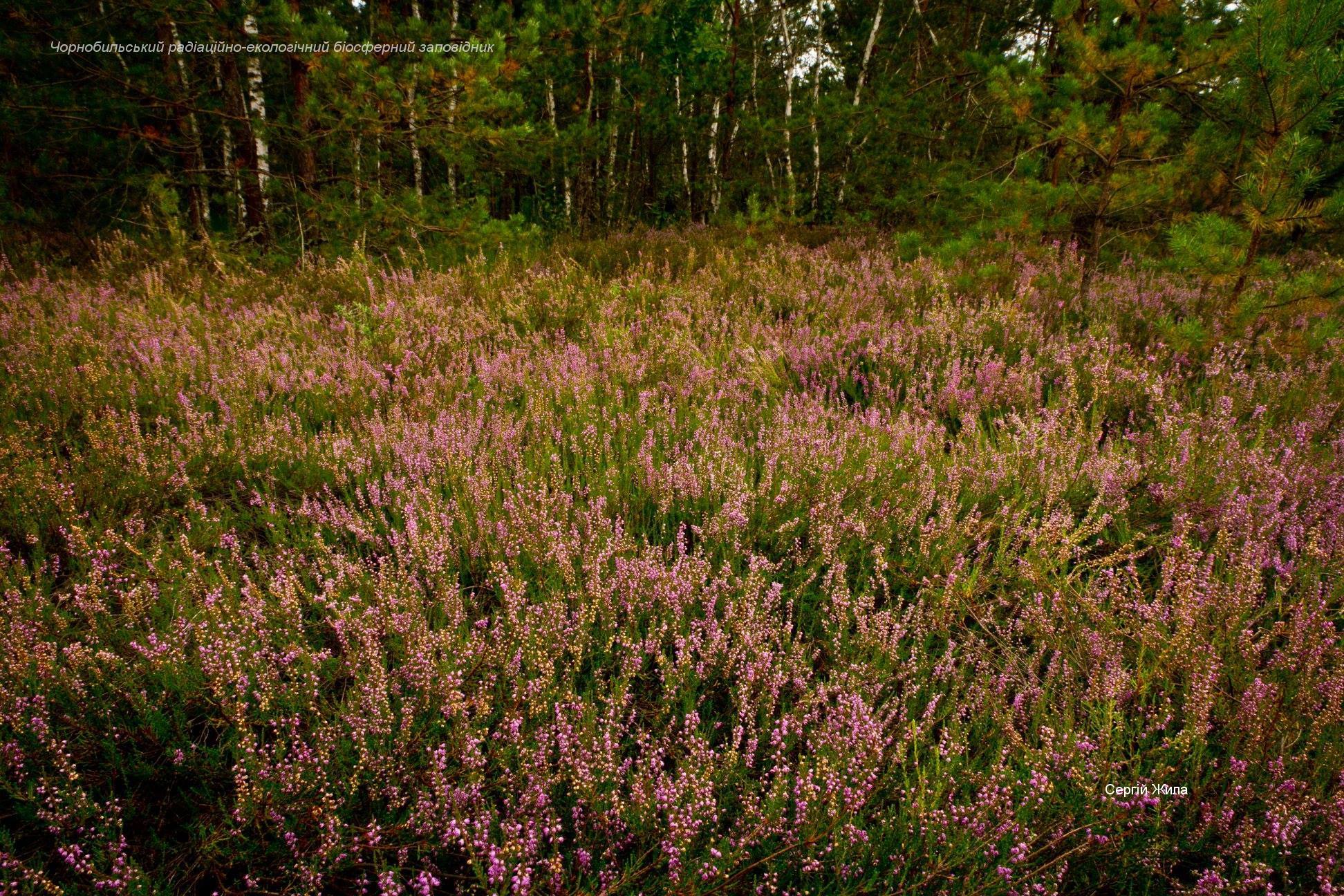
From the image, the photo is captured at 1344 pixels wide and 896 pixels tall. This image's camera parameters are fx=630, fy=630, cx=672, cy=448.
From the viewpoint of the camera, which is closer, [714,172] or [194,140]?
[194,140]

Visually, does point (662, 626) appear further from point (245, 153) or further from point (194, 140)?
point (194, 140)

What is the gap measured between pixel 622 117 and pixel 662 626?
48.1ft

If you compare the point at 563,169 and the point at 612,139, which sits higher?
the point at 612,139

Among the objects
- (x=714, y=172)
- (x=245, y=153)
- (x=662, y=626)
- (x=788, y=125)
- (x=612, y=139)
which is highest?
(x=612, y=139)

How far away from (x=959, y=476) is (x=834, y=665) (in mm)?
1181

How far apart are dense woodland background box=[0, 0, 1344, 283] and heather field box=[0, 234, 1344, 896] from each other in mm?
1363

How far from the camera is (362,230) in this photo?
660 centimetres

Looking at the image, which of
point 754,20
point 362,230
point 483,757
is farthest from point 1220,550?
point 754,20

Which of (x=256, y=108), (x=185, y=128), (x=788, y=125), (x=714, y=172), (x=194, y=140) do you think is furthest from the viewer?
(x=714, y=172)

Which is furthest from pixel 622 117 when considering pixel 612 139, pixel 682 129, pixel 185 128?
pixel 185 128

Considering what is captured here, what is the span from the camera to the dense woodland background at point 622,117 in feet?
A: 12.8

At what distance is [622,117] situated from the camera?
14117mm

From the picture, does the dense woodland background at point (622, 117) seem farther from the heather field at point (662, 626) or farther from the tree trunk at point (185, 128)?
the heather field at point (662, 626)

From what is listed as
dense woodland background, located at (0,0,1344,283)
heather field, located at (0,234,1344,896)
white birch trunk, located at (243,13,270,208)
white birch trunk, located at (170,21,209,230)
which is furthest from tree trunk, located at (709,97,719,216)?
heather field, located at (0,234,1344,896)
